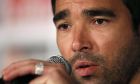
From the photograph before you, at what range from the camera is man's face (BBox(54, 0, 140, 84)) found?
5.41ft

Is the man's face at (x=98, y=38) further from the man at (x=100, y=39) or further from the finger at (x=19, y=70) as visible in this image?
the finger at (x=19, y=70)

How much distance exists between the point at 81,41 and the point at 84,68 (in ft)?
0.39

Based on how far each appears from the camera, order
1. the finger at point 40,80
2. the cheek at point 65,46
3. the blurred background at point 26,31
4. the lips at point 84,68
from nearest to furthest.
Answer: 1. the finger at point 40,80
2. the lips at point 84,68
3. the cheek at point 65,46
4. the blurred background at point 26,31

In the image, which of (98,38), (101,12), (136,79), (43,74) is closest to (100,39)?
(98,38)

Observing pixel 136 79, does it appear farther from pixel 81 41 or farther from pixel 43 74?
pixel 43 74

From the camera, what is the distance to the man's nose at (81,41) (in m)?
1.63

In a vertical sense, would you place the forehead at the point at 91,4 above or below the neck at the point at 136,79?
above

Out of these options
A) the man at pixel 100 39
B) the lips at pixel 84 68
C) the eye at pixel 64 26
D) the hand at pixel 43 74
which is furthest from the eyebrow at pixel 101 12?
the hand at pixel 43 74

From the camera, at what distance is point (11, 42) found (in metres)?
2.51

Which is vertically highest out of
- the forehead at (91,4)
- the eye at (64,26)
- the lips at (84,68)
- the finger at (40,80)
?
the forehead at (91,4)

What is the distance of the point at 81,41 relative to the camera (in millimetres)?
1651

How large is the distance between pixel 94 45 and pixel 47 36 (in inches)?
31.5

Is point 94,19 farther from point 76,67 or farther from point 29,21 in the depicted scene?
point 29,21

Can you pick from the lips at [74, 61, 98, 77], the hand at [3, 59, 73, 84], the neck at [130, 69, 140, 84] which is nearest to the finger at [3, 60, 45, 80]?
the hand at [3, 59, 73, 84]
